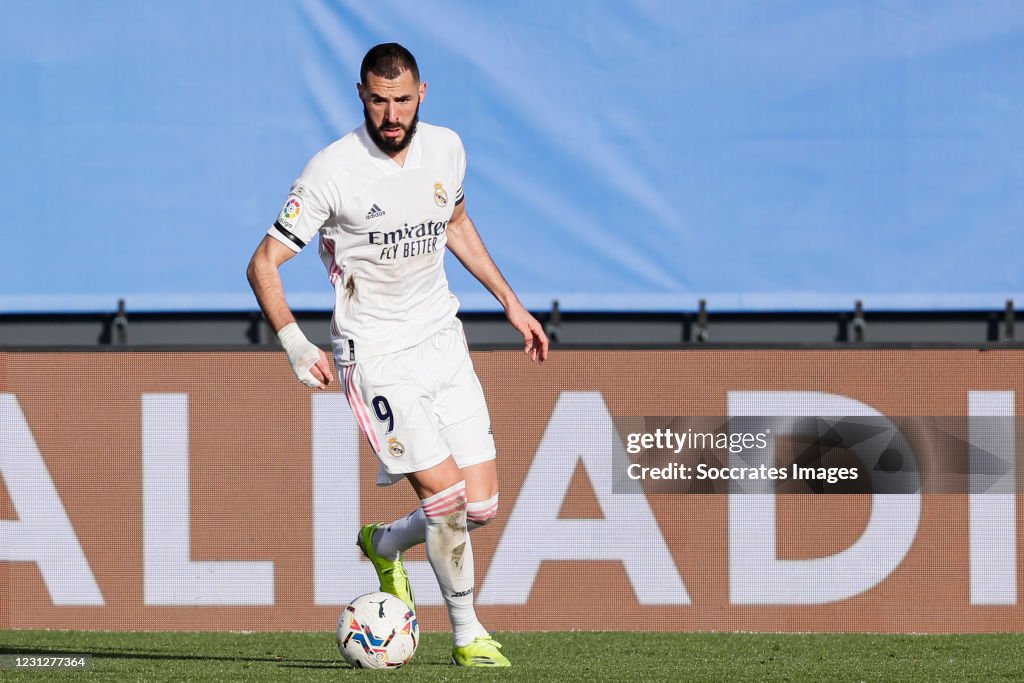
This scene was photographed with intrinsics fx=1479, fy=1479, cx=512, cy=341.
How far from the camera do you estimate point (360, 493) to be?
299 inches

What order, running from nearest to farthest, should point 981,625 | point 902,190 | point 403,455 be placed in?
1. point 403,455
2. point 981,625
3. point 902,190

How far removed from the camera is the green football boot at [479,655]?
5.39 m

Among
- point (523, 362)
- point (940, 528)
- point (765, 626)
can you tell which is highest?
point (523, 362)

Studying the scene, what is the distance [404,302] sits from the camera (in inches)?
213

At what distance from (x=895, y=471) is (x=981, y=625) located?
0.87 m

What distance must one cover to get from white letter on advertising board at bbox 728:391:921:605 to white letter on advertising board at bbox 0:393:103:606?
3.31 meters

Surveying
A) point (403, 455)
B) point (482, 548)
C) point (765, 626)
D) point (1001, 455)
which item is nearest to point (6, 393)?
point (482, 548)

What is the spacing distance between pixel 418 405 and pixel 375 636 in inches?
32.8

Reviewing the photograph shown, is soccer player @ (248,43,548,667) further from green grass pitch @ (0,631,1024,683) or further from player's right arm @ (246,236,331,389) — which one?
green grass pitch @ (0,631,1024,683)

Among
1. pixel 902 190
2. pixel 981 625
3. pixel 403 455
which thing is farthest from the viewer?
pixel 902 190

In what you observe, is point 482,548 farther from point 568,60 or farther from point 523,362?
point 568,60

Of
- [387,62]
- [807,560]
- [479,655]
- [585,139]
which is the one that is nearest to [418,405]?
[479,655]

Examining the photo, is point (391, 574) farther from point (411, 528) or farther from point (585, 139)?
point (585, 139)

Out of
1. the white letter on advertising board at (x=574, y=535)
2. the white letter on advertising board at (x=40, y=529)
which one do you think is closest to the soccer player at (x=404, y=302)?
the white letter on advertising board at (x=574, y=535)
